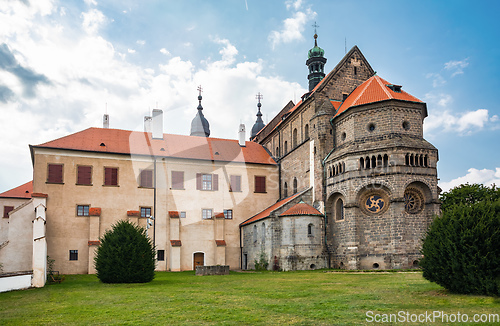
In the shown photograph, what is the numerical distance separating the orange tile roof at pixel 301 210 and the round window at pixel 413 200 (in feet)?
22.8

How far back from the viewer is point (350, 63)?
1558 inches

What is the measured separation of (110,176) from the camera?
38.6 meters

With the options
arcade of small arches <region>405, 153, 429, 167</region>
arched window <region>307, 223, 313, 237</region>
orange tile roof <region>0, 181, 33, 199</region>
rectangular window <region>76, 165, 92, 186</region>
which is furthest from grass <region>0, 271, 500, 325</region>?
orange tile roof <region>0, 181, 33, 199</region>

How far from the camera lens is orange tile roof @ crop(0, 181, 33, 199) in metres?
49.0

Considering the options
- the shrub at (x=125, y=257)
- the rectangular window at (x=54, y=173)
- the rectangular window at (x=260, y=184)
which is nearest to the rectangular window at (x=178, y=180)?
the rectangular window at (x=260, y=184)

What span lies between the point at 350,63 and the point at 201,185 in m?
18.1

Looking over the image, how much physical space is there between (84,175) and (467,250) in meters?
32.3

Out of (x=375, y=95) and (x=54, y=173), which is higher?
(x=375, y=95)

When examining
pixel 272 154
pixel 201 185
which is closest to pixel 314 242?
pixel 201 185

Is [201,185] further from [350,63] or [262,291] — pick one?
[262,291]

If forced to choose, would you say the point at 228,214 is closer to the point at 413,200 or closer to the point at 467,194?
the point at 413,200

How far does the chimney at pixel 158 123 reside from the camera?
43469mm

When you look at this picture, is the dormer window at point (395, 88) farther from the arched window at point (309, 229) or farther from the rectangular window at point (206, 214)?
the rectangular window at point (206, 214)

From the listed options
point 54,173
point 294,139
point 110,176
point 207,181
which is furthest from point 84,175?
point 294,139
